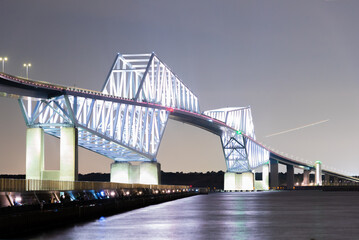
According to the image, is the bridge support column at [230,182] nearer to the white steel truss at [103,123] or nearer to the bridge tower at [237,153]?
the bridge tower at [237,153]

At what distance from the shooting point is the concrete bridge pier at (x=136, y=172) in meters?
108

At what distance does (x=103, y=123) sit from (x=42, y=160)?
691 inches

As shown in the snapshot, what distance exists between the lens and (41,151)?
249ft

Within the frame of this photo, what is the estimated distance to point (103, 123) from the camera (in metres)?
92.1

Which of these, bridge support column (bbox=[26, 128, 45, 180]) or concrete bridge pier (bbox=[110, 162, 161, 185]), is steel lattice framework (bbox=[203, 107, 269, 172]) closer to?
concrete bridge pier (bbox=[110, 162, 161, 185])

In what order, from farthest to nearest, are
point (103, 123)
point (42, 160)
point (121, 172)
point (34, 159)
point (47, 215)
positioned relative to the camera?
point (121, 172) → point (103, 123) → point (42, 160) → point (34, 159) → point (47, 215)

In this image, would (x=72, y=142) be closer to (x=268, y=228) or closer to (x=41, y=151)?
(x=41, y=151)

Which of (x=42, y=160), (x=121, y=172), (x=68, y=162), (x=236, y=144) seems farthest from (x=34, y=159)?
(x=236, y=144)

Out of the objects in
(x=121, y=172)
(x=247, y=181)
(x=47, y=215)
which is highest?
(x=121, y=172)

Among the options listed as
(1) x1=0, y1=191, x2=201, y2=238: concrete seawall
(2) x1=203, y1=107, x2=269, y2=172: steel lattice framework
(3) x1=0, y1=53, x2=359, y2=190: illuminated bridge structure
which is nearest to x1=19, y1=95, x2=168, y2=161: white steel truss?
(3) x1=0, y1=53, x2=359, y2=190: illuminated bridge structure

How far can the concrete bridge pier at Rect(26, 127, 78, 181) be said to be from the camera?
7481cm

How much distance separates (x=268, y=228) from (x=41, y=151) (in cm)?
4952

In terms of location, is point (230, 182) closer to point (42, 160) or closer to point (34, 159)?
point (42, 160)

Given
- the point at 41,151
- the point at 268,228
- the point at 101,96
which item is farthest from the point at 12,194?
the point at 101,96
